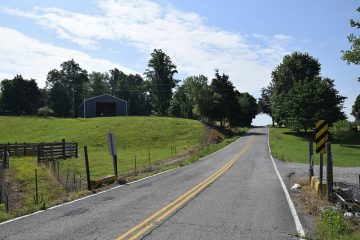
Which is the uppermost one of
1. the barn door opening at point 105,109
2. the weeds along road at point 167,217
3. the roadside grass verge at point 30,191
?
the barn door opening at point 105,109

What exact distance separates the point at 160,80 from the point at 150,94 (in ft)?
28.5

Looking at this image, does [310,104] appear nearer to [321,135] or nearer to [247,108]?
[247,108]

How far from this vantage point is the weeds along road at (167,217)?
31.1 ft

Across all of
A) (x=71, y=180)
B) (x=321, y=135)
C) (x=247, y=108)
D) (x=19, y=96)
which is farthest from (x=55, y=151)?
(x=247, y=108)

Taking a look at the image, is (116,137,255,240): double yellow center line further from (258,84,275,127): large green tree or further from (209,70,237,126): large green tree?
(258,84,275,127): large green tree

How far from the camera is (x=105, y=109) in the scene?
3957 inches

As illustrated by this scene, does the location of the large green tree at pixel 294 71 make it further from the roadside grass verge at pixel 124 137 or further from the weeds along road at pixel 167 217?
the weeds along road at pixel 167 217

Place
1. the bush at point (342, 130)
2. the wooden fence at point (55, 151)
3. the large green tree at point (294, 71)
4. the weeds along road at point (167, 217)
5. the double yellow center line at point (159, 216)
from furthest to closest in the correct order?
the large green tree at point (294, 71) → the bush at point (342, 130) → the wooden fence at point (55, 151) → the weeds along road at point (167, 217) → the double yellow center line at point (159, 216)

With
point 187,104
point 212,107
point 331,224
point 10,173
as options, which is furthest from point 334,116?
point 331,224

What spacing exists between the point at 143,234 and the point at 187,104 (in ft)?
356

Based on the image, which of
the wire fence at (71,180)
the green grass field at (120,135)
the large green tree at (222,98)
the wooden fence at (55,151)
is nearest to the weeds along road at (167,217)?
the wire fence at (71,180)

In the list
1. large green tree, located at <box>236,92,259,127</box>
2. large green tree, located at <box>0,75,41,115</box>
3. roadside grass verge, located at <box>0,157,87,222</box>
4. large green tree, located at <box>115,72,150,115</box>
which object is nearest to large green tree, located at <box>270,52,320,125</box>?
large green tree, located at <box>236,92,259,127</box>

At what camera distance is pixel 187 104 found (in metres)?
117

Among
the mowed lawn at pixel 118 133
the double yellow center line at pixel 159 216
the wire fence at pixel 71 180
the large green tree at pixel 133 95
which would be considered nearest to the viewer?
the double yellow center line at pixel 159 216
